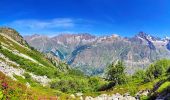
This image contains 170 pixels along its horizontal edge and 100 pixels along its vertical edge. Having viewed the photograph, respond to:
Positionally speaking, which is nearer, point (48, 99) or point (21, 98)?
point (21, 98)

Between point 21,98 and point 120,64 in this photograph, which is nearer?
point 21,98

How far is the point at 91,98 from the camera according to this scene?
118 metres

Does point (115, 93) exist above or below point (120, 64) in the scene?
below

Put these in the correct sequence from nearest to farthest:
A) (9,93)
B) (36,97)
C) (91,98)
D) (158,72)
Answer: (9,93), (36,97), (91,98), (158,72)

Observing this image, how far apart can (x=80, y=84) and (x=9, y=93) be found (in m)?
159

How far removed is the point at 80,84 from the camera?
193 metres

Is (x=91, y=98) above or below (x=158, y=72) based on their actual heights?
below

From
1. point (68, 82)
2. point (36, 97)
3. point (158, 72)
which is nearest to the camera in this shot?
point (36, 97)

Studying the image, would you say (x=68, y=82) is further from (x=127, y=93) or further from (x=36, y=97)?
→ (x=36, y=97)

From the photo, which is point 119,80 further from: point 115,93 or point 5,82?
A: point 5,82

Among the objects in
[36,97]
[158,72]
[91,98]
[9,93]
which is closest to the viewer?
[9,93]

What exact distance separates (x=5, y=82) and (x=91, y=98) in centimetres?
8323

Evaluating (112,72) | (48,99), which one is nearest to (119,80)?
(112,72)

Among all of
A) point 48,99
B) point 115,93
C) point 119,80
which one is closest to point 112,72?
point 119,80
